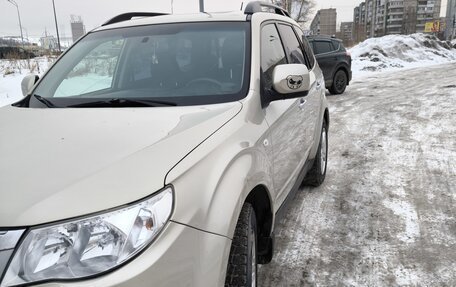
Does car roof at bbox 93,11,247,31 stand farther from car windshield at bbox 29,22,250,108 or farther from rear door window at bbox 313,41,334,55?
rear door window at bbox 313,41,334,55

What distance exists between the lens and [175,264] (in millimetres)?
1567

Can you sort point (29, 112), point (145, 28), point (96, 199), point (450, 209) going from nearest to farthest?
point (96, 199), point (29, 112), point (145, 28), point (450, 209)

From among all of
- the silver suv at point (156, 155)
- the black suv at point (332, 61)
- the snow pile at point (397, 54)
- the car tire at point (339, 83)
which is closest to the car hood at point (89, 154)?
the silver suv at point (156, 155)

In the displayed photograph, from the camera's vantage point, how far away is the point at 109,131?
6.93ft

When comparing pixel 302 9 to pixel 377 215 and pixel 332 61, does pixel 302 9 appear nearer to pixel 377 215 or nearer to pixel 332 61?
pixel 332 61

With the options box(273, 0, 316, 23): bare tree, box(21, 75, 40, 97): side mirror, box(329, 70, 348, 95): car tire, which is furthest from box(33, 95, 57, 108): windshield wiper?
box(273, 0, 316, 23): bare tree

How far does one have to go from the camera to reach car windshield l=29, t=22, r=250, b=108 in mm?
2689

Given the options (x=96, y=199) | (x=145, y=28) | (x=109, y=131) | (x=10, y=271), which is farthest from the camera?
(x=145, y=28)

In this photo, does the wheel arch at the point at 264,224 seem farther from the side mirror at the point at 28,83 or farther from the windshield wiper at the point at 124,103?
the side mirror at the point at 28,83

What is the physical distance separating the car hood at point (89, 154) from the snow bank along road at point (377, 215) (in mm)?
1490

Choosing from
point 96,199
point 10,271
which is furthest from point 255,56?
point 10,271

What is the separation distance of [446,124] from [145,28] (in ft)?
20.6

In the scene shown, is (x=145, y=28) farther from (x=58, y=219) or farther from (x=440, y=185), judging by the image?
(x=440, y=185)

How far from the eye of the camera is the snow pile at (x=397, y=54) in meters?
20.1
